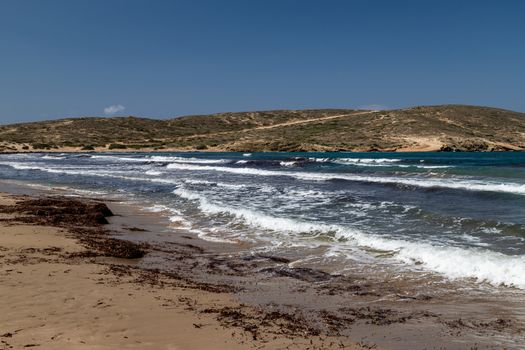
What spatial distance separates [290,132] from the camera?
370ft

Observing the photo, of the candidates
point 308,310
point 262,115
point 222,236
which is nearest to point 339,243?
point 222,236

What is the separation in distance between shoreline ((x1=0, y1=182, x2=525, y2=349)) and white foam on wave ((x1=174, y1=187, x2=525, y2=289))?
1395mm

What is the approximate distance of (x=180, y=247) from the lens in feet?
40.4

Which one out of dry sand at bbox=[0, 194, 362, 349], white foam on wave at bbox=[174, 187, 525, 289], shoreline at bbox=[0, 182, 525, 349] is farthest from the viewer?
white foam on wave at bbox=[174, 187, 525, 289]

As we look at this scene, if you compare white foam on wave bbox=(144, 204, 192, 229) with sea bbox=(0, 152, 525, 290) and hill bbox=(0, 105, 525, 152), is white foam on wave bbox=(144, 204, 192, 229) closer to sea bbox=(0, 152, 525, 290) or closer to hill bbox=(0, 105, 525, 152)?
sea bbox=(0, 152, 525, 290)

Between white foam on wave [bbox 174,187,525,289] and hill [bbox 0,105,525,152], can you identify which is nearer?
white foam on wave [bbox 174,187,525,289]

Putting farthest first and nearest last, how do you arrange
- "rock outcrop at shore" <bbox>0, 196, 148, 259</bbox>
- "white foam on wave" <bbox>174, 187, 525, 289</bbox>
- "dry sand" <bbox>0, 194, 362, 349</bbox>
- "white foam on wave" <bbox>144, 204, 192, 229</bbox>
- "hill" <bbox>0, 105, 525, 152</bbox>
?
1. "hill" <bbox>0, 105, 525, 152</bbox>
2. "white foam on wave" <bbox>144, 204, 192, 229</bbox>
3. "rock outcrop at shore" <bbox>0, 196, 148, 259</bbox>
4. "white foam on wave" <bbox>174, 187, 525, 289</bbox>
5. "dry sand" <bbox>0, 194, 362, 349</bbox>

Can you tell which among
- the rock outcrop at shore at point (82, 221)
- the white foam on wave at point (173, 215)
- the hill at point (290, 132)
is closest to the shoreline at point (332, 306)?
the rock outcrop at shore at point (82, 221)

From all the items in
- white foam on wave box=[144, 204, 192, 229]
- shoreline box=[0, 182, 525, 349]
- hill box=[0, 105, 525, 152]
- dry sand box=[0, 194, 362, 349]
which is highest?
hill box=[0, 105, 525, 152]

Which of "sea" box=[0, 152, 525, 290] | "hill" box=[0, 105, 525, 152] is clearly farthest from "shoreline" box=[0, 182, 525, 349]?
"hill" box=[0, 105, 525, 152]

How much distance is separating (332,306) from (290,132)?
348 feet

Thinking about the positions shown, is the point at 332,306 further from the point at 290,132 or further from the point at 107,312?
the point at 290,132

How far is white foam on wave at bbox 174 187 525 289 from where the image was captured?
9164 mm

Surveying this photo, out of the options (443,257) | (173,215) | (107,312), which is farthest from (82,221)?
(443,257)
